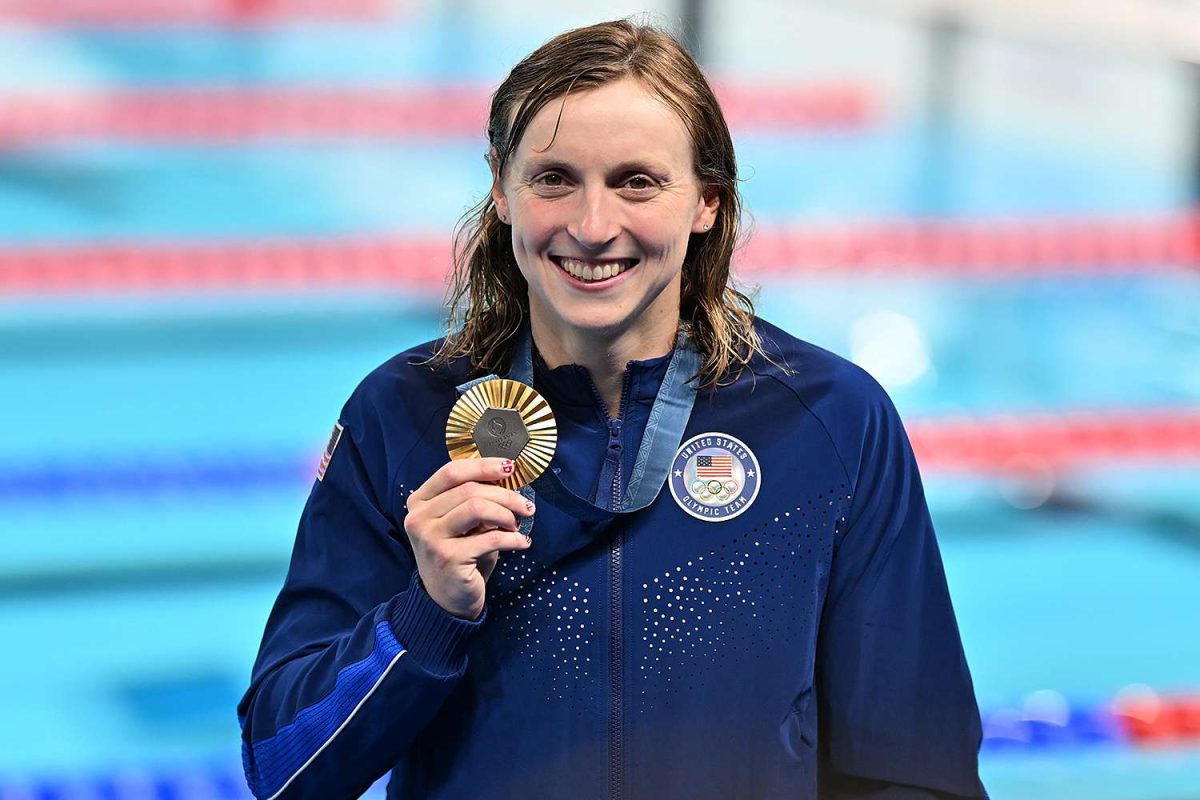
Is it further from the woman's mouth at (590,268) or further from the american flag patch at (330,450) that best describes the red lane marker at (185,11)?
the woman's mouth at (590,268)

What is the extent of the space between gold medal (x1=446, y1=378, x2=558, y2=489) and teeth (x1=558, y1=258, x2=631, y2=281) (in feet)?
0.36

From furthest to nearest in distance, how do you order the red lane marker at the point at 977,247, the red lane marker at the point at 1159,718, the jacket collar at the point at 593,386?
the red lane marker at the point at 977,247, the red lane marker at the point at 1159,718, the jacket collar at the point at 593,386

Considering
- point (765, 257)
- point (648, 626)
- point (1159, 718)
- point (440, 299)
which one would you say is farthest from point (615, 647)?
point (765, 257)

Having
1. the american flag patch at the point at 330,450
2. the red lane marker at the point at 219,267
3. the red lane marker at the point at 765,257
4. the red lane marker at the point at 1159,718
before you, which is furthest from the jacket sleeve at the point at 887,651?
the red lane marker at the point at 219,267

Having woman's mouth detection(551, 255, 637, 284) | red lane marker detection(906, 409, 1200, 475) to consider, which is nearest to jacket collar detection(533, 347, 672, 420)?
woman's mouth detection(551, 255, 637, 284)

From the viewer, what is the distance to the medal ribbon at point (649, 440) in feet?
4.71

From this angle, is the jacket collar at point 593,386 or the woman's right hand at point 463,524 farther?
the jacket collar at point 593,386

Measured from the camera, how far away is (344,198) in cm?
669

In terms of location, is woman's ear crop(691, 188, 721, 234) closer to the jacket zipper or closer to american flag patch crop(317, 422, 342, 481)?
the jacket zipper

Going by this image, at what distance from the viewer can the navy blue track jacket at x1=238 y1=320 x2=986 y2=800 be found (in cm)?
141

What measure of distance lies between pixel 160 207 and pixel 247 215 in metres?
0.36

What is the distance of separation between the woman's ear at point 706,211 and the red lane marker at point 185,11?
872 centimetres

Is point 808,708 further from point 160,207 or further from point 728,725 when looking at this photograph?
point 160,207

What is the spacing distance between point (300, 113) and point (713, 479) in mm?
6505
